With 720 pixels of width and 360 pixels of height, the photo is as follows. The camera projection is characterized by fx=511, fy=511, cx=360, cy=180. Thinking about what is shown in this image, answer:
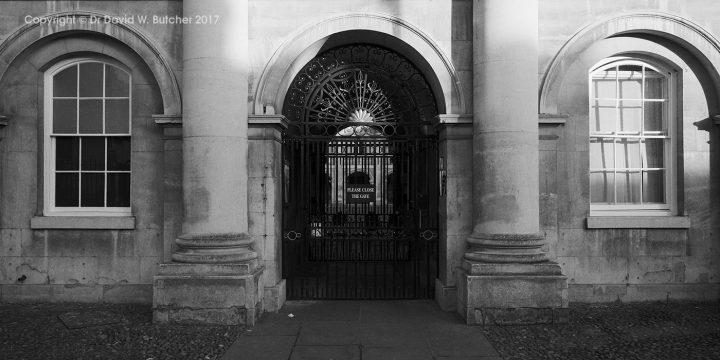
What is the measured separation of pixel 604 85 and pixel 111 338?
8.32 meters

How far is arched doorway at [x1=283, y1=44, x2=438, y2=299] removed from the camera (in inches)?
328

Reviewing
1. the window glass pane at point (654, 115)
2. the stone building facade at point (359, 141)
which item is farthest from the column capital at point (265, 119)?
the window glass pane at point (654, 115)

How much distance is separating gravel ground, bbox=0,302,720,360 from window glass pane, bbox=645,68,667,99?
349 cm

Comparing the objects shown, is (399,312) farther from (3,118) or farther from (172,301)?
(3,118)

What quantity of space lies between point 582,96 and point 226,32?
18.4 ft

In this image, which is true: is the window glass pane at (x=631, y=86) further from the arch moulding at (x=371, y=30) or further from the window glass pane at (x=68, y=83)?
the window glass pane at (x=68, y=83)

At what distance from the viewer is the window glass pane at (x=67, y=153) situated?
8.45m

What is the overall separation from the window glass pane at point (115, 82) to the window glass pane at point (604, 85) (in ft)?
25.5

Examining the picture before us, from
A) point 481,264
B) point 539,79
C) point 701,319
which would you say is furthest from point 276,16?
point 701,319

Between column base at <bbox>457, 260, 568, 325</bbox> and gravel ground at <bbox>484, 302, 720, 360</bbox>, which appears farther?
column base at <bbox>457, 260, 568, 325</bbox>

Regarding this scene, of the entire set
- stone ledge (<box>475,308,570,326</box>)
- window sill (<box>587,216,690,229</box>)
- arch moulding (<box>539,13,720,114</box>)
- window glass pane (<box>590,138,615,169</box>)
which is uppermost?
arch moulding (<box>539,13,720,114</box>)

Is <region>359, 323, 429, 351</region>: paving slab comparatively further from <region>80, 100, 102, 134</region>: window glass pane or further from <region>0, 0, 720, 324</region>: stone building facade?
<region>80, 100, 102, 134</region>: window glass pane

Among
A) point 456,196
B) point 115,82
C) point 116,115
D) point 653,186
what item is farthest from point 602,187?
point 115,82

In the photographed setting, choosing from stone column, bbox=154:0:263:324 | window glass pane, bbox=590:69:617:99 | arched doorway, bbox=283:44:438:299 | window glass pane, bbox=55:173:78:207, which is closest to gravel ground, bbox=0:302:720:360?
stone column, bbox=154:0:263:324
